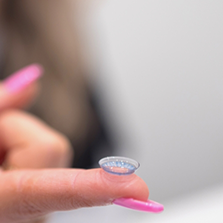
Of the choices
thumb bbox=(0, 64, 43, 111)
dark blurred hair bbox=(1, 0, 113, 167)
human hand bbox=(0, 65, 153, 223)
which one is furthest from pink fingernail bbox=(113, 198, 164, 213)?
dark blurred hair bbox=(1, 0, 113, 167)

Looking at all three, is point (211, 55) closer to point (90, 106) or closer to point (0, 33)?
point (90, 106)

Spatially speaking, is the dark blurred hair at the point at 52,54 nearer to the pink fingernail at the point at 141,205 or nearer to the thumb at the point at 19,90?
the thumb at the point at 19,90

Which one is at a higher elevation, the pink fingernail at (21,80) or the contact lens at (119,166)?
the pink fingernail at (21,80)

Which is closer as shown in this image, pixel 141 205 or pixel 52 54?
pixel 141 205

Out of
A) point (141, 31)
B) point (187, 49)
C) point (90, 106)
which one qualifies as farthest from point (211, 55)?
point (90, 106)

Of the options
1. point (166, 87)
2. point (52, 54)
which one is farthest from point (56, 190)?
point (166, 87)

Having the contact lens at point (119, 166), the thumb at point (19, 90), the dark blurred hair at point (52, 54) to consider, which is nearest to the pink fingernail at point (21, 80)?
the thumb at point (19, 90)

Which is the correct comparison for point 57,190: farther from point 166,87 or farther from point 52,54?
point 166,87
